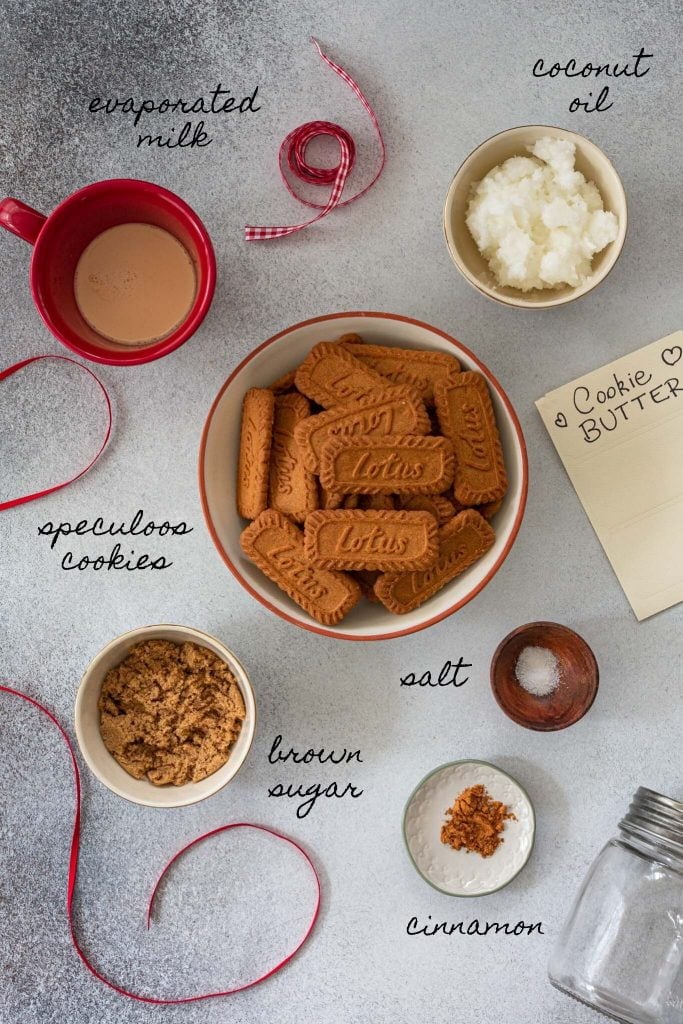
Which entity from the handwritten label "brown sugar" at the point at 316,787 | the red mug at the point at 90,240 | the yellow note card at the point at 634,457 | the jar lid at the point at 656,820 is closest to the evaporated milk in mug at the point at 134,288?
the red mug at the point at 90,240

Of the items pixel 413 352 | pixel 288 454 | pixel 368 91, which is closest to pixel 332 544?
pixel 288 454

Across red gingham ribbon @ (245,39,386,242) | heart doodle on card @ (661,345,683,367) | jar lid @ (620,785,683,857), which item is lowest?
jar lid @ (620,785,683,857)

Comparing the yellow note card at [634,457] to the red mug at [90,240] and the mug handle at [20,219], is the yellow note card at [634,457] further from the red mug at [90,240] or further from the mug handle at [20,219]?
the mug handle at [20,219]

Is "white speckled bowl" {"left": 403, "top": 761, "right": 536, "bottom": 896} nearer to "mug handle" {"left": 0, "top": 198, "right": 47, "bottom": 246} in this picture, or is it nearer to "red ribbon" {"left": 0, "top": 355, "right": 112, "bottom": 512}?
"red ribbon" {"left": 0, "top": 355, "right": 112, "bottom": 512}

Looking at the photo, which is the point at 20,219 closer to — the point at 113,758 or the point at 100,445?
the point at 100,445

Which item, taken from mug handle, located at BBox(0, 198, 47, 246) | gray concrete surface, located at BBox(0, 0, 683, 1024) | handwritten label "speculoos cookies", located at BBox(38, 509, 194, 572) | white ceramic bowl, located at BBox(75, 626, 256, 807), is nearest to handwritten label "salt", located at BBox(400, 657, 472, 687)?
gray concrete surface, located at BBox(0, 0, 683, 1024)

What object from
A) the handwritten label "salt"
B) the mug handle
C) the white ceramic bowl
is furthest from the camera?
the handwritten label "salt"
